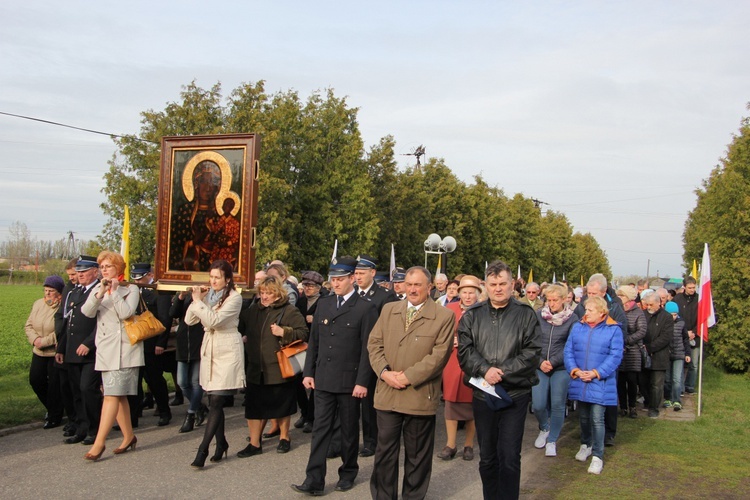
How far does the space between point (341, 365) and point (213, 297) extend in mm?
1877

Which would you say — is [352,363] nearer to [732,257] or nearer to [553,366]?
[553,366]

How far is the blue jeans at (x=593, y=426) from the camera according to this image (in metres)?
8.14

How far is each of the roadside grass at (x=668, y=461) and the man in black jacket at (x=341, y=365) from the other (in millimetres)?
1953

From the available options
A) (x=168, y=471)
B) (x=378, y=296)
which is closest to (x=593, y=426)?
(x=378, y=296)

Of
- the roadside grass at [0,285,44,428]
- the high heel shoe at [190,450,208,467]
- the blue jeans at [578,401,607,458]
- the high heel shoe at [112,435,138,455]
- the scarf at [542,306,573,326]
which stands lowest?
the roadside grass at [0,285,44,428]

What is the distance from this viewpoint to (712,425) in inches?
426

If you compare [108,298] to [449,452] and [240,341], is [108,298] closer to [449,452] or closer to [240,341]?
[240,341]

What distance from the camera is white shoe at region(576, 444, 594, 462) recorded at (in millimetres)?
8414

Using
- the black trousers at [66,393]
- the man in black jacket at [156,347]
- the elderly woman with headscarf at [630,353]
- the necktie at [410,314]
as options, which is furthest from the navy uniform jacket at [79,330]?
the elderly woman with headscarf at [630,353]

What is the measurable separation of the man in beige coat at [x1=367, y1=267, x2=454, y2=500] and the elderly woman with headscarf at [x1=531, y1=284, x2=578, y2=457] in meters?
3.04

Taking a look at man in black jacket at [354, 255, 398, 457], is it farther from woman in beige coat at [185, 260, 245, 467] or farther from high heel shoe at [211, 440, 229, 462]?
high heel shoe at [211, 440, 229, 462]

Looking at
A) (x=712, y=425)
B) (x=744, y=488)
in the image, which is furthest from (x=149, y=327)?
(x=712, y=425)

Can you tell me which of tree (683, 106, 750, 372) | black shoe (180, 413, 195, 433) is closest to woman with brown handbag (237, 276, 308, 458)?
black shoe (180, 413, 195, 433)

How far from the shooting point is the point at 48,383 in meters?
9.28
